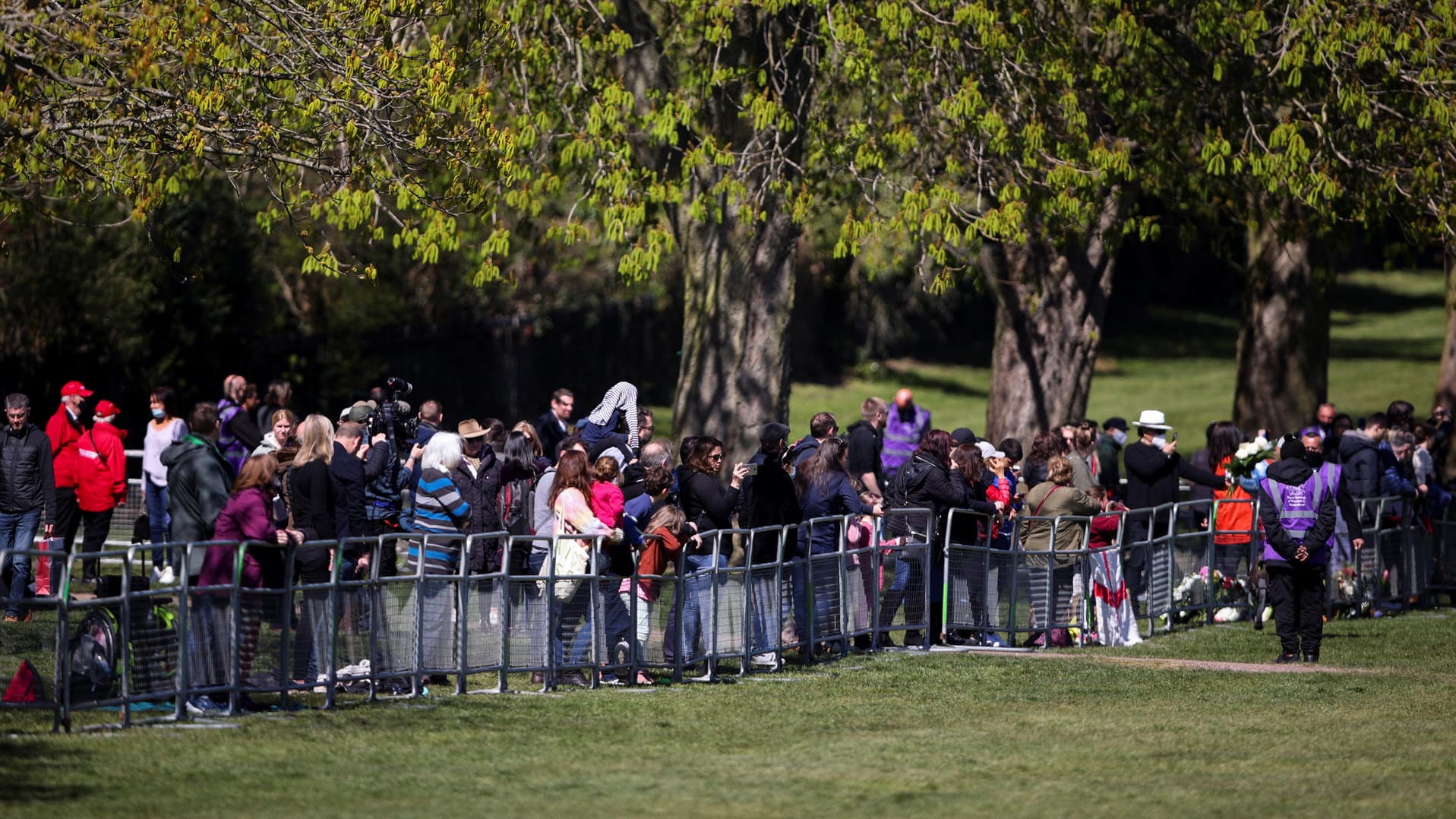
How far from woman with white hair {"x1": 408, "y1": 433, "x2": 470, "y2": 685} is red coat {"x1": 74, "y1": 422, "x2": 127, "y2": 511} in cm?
403

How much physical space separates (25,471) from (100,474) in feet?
3.94

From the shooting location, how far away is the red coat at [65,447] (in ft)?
50.6

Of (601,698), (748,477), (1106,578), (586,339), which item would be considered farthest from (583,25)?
(586,339)

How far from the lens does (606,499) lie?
40.2 feet

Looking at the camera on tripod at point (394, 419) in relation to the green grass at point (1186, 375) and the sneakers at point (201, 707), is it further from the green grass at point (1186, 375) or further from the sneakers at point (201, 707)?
the green grass at point (1186, 375)

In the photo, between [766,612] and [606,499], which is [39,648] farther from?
[766,612]

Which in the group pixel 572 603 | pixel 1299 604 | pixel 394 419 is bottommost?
pixel 1299 604

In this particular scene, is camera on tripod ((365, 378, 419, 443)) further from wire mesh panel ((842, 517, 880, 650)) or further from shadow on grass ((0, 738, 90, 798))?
shadow on grass ((0, 738, 90, 798))

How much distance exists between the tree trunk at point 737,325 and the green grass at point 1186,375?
15.1 m

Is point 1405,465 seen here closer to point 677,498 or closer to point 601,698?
point 677,498

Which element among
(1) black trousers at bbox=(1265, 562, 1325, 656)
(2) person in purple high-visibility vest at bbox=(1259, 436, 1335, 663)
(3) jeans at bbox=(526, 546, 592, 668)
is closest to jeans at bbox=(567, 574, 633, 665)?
(3) jeans at bbox=(526, 546, 592, 668)

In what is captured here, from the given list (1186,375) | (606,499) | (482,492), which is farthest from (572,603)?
(1186,375)

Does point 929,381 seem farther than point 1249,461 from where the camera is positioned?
Yes

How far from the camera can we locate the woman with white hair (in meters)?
11.4
